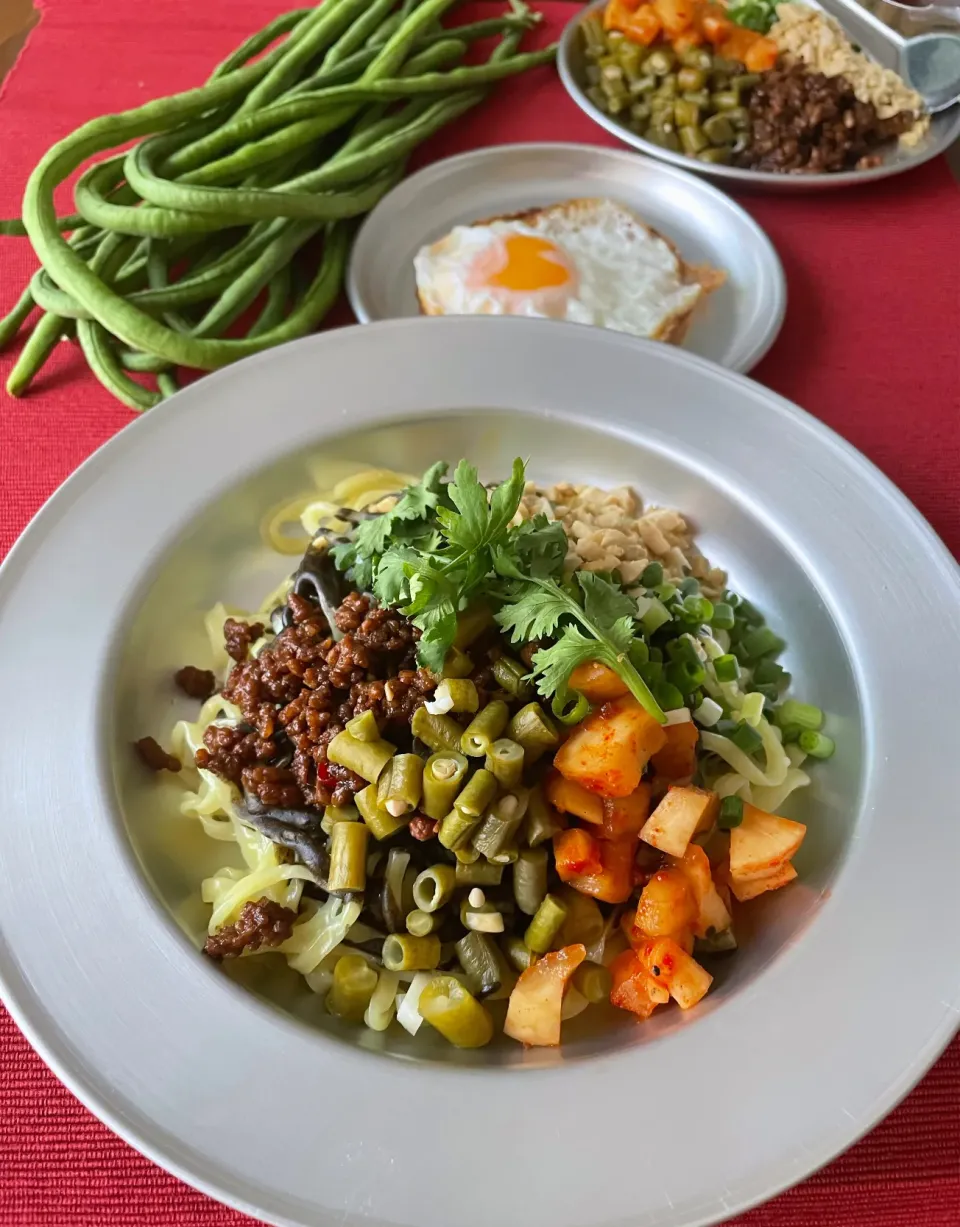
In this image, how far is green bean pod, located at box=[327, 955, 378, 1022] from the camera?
1979mm

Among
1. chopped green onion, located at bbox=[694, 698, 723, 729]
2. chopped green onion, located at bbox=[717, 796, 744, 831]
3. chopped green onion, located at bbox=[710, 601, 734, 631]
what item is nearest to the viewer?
chopped green onion, located at bbox=[717, 796, 744, 831]

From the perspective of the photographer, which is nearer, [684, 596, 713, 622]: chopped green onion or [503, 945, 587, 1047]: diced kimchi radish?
[503, 945, 587, 1047]: diced kimchi radish

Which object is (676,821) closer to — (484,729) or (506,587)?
(484,729)

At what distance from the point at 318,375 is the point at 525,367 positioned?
2.06 feet

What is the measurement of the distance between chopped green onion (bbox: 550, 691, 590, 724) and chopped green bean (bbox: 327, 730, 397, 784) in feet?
1.21

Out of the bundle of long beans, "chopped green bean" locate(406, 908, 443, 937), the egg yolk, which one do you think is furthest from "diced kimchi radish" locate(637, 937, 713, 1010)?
the egg yolk

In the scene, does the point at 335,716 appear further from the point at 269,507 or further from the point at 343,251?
the point at 343,251

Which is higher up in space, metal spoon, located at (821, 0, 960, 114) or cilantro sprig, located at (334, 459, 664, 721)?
metal spoon, located at (821, 0, 960, 114)

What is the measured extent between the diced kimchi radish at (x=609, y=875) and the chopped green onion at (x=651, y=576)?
0.70 metres

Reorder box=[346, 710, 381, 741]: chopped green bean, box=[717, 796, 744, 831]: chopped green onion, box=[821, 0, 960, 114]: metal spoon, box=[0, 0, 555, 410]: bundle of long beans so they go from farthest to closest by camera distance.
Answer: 1. box=[821, 0, 960, 114]: metal spoon
2. box=[0, 0, 555, 410]: bundle of long beans
3. box=[717, 796, 744, 831]: chopped green onion
4. box=[346, 710, 381, 741]: chopped green bean

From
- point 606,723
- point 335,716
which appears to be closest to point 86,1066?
point 335,716

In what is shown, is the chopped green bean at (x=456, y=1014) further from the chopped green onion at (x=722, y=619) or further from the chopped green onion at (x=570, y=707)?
the chopped green onion at (x=722, y=619)

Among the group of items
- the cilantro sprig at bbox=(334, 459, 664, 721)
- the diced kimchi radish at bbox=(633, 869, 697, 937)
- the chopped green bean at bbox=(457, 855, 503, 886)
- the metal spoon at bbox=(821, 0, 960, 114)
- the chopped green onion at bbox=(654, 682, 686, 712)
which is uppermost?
the metal spoon at bbox=(821, 0, 960, 114)

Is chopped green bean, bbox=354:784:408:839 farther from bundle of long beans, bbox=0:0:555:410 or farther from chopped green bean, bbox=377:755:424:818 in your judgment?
bundle of long beans, bbox=0:0:555:410
